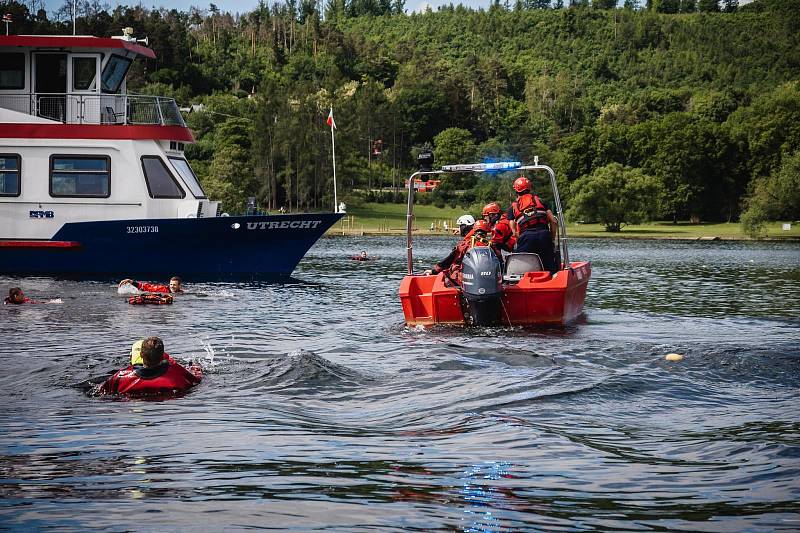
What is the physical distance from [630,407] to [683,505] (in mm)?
4338

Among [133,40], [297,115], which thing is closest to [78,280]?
[133,40]

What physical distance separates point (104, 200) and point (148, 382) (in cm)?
2056

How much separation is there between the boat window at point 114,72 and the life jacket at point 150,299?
11430 millimetres

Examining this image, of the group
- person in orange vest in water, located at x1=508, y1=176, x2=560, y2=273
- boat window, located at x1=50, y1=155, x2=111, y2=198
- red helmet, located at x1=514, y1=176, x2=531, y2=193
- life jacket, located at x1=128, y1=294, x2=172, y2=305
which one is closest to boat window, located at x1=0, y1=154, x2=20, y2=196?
boat window, located at x1=50, y1=155, x2=111, y2=198

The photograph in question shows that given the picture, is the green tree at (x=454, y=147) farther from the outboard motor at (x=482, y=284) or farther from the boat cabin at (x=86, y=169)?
the outboard motor at (x=482, y=284)

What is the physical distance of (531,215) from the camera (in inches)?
819

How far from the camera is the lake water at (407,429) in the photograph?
29.1ft

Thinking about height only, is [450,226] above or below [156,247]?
below

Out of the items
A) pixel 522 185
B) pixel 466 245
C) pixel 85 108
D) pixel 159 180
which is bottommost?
pixel 466 245

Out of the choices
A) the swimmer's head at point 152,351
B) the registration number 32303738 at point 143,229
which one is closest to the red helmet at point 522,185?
the swimmer's head at point 152,351

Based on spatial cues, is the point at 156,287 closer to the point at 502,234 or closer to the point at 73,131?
the point at 73,131

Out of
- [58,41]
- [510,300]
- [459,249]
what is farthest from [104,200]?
[510,300]

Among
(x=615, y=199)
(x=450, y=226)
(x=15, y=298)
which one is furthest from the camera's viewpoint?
(x=615, y=199)

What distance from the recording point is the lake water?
29.1 ft
